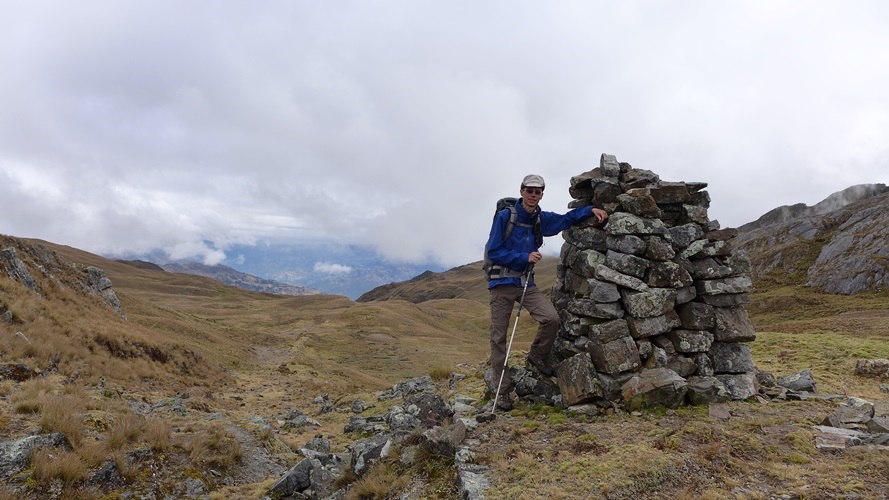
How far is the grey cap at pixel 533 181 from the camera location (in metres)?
10.9

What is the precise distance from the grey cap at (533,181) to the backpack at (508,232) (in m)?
0.78

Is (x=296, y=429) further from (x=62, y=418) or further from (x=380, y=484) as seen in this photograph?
(x=380, y=484)

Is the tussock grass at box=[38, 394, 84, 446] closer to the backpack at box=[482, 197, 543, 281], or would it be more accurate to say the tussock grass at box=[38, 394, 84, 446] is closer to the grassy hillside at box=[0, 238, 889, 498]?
the grassy hillside at box=[0, 238, 889, 498]

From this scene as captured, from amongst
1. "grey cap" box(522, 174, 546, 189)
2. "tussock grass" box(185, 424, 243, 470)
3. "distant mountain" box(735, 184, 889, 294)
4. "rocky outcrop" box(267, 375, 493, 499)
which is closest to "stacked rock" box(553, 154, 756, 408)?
"grey cap" box(522, 174, 546, 189)

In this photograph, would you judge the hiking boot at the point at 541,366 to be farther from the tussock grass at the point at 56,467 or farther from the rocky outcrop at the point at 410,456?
the tussock grass at the point at 56,467

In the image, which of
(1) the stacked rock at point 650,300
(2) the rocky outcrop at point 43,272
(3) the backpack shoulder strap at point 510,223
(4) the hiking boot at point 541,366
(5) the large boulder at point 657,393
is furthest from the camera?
(2) the rocky outcrop at point 43,272

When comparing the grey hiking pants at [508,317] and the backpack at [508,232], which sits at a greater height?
the backpack at [508,232]

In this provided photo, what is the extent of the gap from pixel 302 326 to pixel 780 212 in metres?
175

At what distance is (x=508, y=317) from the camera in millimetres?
11609

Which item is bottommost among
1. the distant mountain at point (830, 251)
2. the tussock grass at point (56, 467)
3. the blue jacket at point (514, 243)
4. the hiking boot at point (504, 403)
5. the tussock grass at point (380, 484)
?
the tussock grass at point (380, 484)

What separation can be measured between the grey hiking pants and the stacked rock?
62 centimetres

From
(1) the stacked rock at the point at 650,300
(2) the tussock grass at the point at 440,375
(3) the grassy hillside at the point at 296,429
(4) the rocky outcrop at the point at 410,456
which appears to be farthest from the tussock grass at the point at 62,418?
(2) the tussock grass at the point at 440,375

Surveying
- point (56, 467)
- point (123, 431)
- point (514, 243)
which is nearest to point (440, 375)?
point (514, 243)

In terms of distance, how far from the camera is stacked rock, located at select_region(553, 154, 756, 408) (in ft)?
35.3
